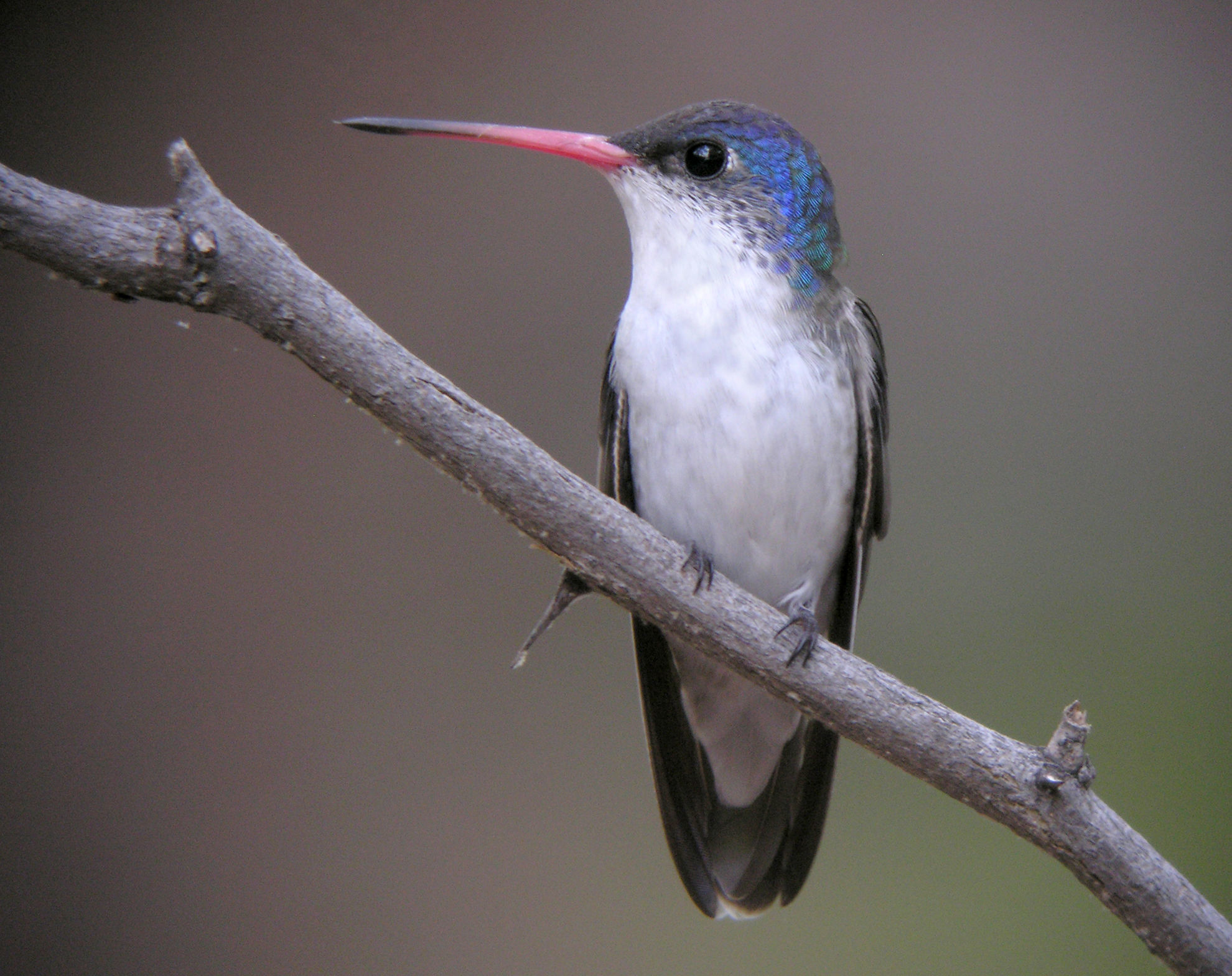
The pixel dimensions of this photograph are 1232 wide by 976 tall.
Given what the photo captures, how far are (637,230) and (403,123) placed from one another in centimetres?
33

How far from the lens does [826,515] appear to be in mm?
1304

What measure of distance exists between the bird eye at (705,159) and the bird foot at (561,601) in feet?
1.53

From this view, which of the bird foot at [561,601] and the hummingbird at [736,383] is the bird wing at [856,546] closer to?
the hummingbird at [736,383]

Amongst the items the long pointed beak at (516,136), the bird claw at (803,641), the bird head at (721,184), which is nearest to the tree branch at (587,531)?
the bird claw at (803,641)

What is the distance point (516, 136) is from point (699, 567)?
1.48 ft

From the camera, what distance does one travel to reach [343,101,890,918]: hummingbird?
1146 millimetres

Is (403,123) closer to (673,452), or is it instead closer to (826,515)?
(673,452)

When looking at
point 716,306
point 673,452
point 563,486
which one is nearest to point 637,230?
point 716,306

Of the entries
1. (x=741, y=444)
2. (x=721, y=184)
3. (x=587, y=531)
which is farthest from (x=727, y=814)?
(x=721, y=184)

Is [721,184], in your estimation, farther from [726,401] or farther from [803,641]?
[803,641]

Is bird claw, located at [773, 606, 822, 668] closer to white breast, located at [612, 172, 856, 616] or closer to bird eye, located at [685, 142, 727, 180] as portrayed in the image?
white breast, located at [612, 172, 856, 616]

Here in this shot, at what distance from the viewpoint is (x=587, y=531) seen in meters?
0.93

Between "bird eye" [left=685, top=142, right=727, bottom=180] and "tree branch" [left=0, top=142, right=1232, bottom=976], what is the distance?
42cm

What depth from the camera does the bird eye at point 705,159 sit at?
1176 millimetres
